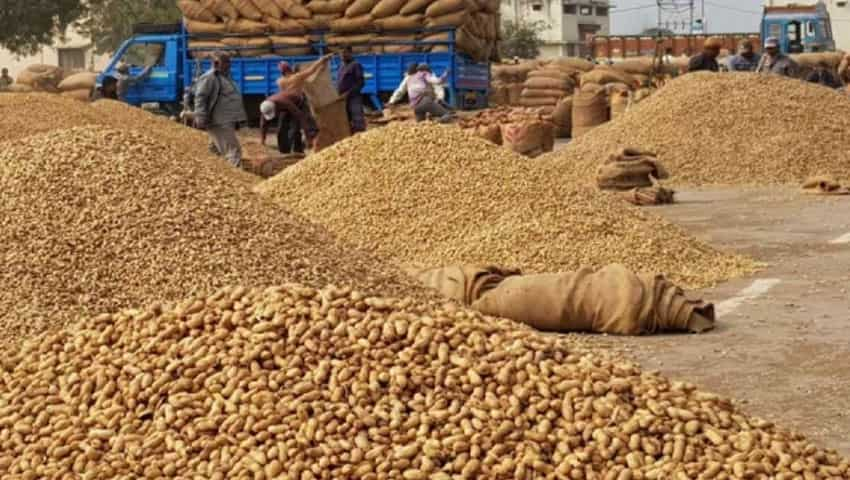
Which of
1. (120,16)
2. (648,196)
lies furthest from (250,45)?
(120,16)

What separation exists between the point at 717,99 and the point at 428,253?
28.2 feet

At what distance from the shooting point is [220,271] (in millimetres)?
7020

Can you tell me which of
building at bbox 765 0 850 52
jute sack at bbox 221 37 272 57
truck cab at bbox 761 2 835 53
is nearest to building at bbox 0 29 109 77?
building at bbox 765 0 850 52

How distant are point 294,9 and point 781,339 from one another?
68.4 feet

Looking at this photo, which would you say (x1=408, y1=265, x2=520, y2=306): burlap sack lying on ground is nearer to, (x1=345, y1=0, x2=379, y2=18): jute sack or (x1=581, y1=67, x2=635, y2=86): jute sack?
(x1=345, y1=0, x2=379, y2=18): jute sack

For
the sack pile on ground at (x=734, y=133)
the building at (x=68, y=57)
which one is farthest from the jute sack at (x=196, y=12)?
the building at (x=68, y=57)

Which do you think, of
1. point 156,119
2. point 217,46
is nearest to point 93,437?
point 156,119

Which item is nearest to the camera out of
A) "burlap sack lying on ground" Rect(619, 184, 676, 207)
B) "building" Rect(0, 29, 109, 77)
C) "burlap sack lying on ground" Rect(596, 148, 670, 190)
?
"burlap sack lying on ground" Rect(619, 184, 676, 207)

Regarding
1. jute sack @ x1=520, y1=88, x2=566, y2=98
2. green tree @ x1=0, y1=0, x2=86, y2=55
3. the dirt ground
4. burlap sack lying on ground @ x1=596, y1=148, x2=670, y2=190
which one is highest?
green tree @ x1=0, y1=0, x2=86, y2=55

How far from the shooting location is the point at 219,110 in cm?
1675

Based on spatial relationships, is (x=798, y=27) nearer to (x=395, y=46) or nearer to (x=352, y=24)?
(x=395, y=46)

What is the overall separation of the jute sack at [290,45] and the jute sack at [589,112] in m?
5.03

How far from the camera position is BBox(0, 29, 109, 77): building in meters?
82.8

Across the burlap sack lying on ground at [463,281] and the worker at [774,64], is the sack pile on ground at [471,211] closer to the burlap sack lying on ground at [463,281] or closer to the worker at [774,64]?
the burlap sack lying on ground at [463,281]
